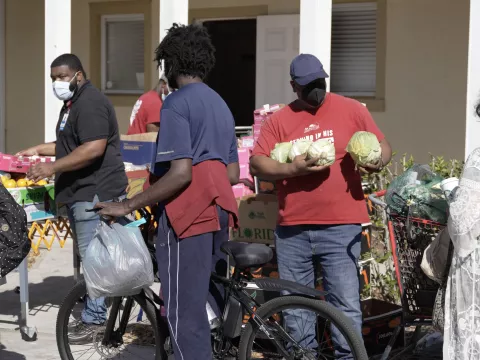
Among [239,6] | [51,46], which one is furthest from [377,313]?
[239,6]

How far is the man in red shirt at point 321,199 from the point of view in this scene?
→ 185 inches

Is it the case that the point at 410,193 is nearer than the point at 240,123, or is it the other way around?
the point at 410,193

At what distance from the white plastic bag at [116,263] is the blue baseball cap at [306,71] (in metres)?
1.26

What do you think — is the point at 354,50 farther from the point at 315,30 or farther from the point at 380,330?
the point at 380,330

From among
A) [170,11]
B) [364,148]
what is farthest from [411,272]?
[170,11]

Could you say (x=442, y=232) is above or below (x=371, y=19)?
below

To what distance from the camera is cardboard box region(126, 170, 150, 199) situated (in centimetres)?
689

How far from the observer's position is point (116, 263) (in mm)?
4434

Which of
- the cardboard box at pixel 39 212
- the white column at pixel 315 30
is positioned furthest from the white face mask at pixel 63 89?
the white column at pixel 315 30

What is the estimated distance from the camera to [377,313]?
5.98 metres

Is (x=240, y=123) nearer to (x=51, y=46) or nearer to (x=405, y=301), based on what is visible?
(x=51, y=46)

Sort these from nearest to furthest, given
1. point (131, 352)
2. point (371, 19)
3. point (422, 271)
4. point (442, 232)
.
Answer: point (442, 232), point (422, 271), point (131, 352), point (371, 19)

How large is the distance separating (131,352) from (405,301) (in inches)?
67.9

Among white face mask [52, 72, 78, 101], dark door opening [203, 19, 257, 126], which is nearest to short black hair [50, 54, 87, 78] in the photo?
white face mask [52, 72, 78, 101]
